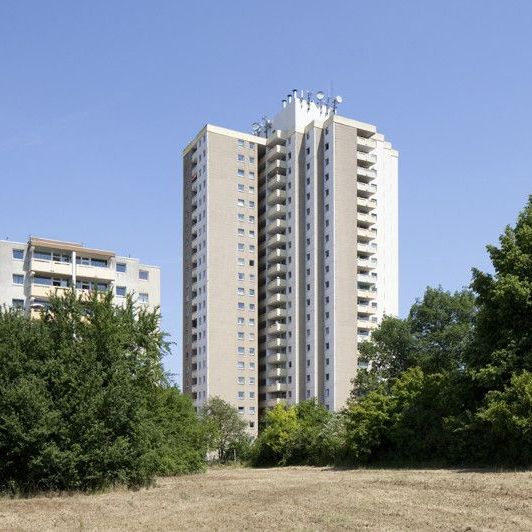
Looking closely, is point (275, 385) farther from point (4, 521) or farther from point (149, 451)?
point (4, 521)

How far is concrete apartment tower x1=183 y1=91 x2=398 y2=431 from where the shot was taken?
112m

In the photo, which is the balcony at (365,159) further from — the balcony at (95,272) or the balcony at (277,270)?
the balcony at (95,272)

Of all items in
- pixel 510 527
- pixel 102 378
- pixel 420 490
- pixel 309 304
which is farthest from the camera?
pixel 309 304

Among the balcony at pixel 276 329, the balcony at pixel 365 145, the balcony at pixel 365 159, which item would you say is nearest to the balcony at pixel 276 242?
the balcony at pixel 276 329

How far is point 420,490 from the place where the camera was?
1156 inches

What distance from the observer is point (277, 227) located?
394ft

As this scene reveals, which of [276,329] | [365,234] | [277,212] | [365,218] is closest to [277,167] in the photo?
[277,212]

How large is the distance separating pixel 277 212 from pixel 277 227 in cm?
253

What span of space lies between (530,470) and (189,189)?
96.4 metres

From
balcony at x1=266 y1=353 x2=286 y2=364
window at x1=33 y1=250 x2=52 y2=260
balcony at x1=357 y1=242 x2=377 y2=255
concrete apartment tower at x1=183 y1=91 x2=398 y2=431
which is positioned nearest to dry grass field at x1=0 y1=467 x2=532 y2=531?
window at x1=33 y1=250 x2=52 y2=260

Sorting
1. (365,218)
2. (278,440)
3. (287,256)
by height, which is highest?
(365,218)

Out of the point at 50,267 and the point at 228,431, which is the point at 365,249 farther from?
the point at 50,267

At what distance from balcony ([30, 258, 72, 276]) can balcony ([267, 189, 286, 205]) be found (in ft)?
140

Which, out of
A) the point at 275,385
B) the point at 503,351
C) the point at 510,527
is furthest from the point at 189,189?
the point at 510,527
